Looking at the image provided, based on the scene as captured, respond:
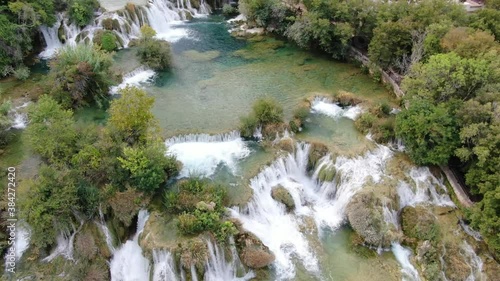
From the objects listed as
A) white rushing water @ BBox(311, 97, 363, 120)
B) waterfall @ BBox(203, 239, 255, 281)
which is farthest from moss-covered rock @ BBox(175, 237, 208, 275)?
white rushing water @ BBox(311, 97, 363, 120)

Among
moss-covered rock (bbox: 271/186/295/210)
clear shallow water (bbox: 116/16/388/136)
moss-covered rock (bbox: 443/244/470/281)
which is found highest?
clear shallow water (bbox: 116/16/388/136)

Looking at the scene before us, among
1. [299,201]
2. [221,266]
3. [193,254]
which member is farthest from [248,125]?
[193,254]

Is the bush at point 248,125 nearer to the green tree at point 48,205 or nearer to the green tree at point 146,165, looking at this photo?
the green tree at point 146,165

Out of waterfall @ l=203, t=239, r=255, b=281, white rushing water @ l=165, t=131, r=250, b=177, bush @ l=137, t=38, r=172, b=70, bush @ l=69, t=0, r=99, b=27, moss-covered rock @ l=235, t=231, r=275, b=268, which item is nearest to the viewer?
waterfall @ l=203, t=239, r=255, b=281

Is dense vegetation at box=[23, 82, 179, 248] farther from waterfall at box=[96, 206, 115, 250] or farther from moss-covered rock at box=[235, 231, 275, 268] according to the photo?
moss-covered rock at box=[235, 231, 275, 268]

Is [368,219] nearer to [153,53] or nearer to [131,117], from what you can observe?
[131,117]

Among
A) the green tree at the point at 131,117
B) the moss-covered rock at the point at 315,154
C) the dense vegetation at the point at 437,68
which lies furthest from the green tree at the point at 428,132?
the green tree at the point at 131,117

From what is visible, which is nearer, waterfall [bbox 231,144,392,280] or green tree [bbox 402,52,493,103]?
waterfall [bbox 231,144,392,280]

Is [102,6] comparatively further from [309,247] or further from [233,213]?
[309,247]
